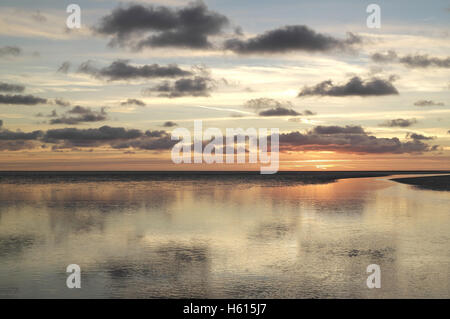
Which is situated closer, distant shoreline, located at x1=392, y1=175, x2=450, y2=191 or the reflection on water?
the reflection on water

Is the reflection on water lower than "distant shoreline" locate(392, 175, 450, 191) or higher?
higher

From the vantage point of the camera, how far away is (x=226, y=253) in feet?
75.4

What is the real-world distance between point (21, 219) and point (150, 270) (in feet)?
70.6

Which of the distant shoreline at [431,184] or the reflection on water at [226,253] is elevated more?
the reflection on water at [226,253]

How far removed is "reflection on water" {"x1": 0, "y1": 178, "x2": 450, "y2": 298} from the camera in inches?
668

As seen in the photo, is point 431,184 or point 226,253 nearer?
point 226,253

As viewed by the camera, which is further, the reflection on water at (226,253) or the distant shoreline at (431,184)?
the distant shoreline at (431,184)

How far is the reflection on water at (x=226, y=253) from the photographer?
17.0m

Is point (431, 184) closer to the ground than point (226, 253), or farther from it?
closer to the ground

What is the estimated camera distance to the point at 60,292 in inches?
657
